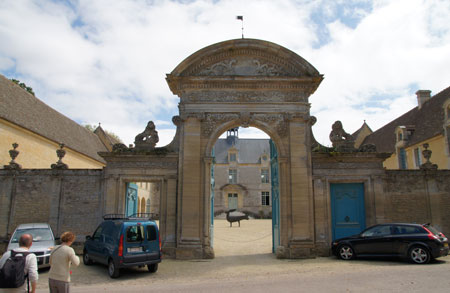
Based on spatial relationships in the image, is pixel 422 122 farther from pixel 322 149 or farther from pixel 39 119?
pixel 39 119

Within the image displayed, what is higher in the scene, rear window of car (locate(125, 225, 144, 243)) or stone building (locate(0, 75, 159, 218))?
stone building (locate(0, 75, 159, 218))

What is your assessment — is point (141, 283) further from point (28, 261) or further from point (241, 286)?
point (28, 261)

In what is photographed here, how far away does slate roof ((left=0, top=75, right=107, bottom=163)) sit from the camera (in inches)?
707

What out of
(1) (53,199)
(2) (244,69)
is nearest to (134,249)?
(1) (53,199)

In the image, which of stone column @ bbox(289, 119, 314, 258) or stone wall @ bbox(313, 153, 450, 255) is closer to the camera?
stone column @ bbox(289, 119, 314, 258)

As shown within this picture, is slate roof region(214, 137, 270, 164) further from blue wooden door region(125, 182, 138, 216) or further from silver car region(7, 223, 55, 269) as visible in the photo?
silver car region(7, 223, 55, 269)

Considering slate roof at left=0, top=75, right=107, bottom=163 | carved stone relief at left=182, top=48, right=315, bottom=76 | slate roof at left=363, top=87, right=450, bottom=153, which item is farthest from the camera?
slate roof at left=363, top=87, right=450, bottom=153

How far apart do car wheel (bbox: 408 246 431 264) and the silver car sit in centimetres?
1015

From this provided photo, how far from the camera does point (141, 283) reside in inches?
304

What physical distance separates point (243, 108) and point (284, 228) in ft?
14.5

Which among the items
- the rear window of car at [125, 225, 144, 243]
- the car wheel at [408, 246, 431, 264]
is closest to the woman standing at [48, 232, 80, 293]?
the rear window of car at [125, 225, 144, 243]

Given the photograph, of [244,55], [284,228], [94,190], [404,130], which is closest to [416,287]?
[284,228]

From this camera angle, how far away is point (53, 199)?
11703 millimetres

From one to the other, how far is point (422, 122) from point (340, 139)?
15.5 metres
